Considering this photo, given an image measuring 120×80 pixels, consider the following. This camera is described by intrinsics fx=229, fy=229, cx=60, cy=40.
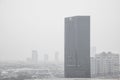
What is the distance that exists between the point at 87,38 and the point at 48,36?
38.9 inches

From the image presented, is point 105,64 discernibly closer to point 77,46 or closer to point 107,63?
point 107,63

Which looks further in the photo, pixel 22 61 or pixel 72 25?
pixel 72 25

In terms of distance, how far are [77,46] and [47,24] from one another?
962 mm

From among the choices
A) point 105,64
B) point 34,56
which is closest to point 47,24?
point 34,56

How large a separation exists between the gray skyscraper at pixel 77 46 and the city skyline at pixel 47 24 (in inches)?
5.7

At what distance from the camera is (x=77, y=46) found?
5949mm

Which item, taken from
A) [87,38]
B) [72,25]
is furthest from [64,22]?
[87,38]

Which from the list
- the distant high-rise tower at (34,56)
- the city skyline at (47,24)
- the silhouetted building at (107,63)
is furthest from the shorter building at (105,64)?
the distant high-rise tower at (34,56)

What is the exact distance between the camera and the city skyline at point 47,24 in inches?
224

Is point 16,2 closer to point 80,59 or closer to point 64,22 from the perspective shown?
point 64,22

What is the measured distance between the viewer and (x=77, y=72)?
5879 mm

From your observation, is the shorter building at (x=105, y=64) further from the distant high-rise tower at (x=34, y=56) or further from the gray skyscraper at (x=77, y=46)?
the distant high-rise tower at (x=34, y=56)

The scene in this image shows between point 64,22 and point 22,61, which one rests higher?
point 64,22

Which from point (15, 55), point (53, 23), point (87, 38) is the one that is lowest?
point (15, 55)
